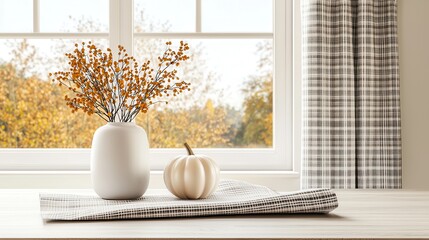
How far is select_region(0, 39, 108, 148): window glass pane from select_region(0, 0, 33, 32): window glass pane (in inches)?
3.4

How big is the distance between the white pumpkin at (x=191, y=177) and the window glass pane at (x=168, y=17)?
1.79 meters

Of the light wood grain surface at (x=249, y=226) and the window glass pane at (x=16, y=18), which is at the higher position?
the window glass pane at (x=16, y=18)

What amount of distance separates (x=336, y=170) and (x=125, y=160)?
1.59 metres

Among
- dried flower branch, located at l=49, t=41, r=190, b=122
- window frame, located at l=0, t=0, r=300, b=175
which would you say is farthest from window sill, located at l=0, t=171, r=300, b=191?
dried flower branch, located at l=49, t=41, r=190, b=122

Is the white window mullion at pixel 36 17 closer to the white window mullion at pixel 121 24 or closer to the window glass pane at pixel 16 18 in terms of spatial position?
the window glass pane at pixel 16 18

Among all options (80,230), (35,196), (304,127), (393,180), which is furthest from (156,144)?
(80,230)

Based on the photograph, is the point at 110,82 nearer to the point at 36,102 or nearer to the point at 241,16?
the point at 241,16

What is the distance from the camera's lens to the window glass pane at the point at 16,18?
→ 3.45 metres

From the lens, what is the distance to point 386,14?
314 cm

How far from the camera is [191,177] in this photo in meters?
1.74

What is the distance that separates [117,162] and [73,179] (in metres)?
1.51

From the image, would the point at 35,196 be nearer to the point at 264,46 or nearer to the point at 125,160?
the point at 125,160

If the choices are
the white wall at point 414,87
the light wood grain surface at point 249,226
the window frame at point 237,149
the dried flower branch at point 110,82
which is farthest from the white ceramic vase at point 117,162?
the white wall at point 414,87

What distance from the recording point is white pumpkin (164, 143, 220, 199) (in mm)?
1741
